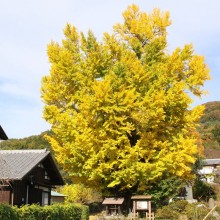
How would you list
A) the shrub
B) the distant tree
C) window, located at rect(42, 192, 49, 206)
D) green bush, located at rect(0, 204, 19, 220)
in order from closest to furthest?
green bush, located at rect(0, 204, 19, 220)
the distant tree
the shrub
window, located at rect(42, 192, 49, 206)

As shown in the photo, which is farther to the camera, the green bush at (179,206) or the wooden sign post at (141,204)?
the green bush at (179,206)

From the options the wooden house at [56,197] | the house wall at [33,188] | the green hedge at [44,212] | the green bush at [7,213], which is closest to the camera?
the green bush at [7,213]

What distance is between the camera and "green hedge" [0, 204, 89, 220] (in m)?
13.6

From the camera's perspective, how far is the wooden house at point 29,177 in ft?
67.1

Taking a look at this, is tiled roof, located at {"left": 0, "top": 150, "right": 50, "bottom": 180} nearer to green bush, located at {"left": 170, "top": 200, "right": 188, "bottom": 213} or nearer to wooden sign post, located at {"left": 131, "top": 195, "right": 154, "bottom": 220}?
wooden sign post, located at {"left": 131, "top": 195, "right": 154, "bottom": 220}

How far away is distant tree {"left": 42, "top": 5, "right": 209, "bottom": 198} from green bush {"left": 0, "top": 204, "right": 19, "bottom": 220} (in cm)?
587

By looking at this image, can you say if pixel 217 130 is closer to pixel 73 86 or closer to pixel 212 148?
pixel 212 148

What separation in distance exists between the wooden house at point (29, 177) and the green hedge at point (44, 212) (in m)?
2.92

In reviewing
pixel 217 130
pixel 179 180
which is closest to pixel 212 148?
pixel 217 130

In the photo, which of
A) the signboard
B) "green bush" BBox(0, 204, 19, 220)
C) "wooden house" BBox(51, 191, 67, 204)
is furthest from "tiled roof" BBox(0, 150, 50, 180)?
"wooden house" BBox(51, 191, 67, 204)

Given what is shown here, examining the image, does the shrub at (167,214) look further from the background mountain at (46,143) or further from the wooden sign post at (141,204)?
the background mountain at (46,143)

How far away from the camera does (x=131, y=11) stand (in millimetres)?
23750

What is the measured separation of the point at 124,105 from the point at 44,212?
6.89 meters

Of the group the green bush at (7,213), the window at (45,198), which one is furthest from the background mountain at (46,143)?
the green bush at (7,213)
